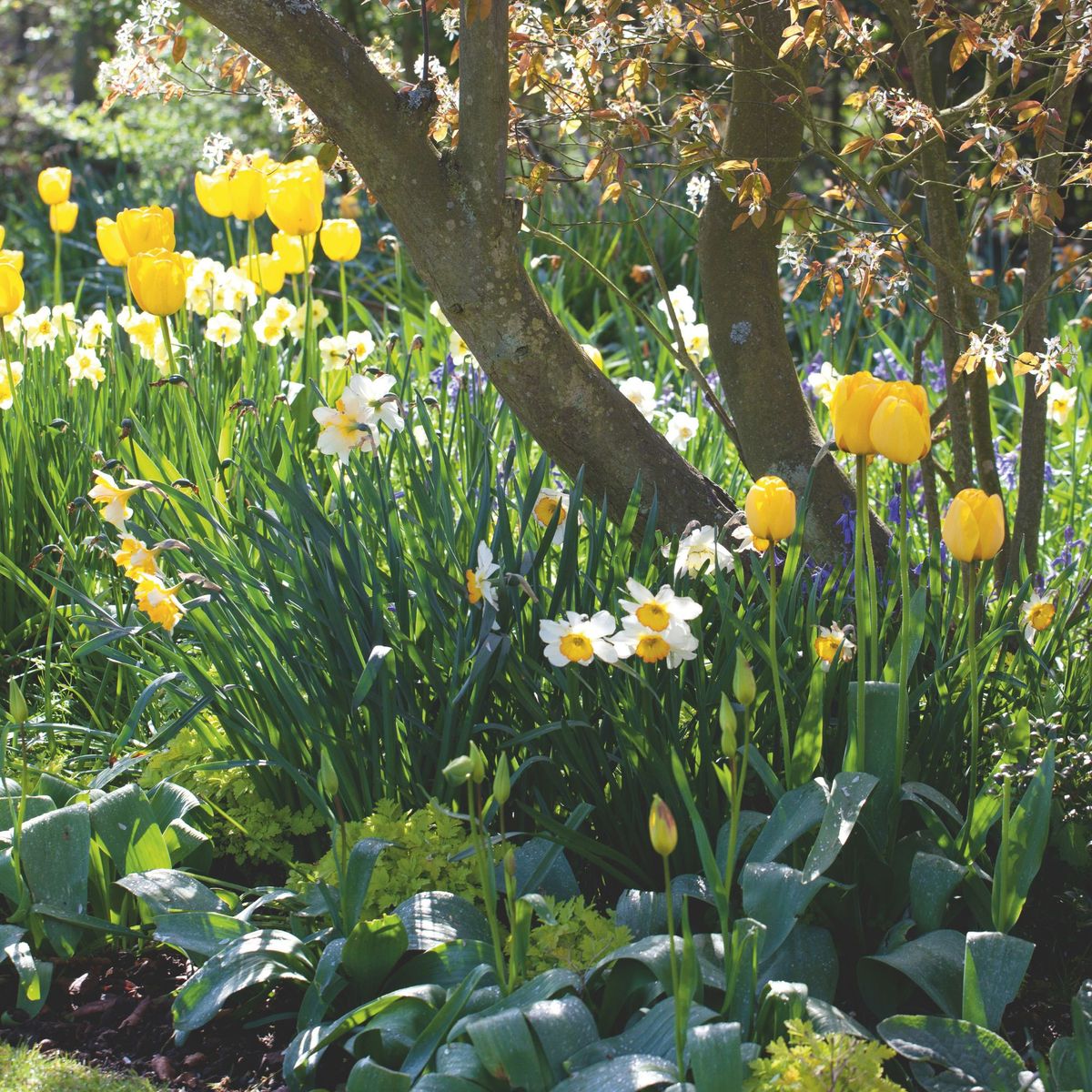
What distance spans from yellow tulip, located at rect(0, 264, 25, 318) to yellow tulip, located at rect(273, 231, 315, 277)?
2.29 ft

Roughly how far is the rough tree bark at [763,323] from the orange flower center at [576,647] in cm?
102

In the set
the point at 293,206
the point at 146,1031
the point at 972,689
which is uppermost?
the point at 293,206

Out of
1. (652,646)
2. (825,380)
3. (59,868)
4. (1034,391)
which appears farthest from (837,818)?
(825,380)

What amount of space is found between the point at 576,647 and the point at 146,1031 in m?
0.91

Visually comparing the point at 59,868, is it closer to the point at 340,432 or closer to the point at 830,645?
the point at 340,432

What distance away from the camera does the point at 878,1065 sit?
150 cm

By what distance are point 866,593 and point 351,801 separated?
0.95 meters

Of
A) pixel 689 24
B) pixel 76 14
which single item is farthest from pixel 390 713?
pixel 76 14

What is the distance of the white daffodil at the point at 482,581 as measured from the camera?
6.64ft

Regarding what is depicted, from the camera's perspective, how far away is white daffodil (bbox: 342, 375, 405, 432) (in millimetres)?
2350

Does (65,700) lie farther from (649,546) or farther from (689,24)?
(689,24)

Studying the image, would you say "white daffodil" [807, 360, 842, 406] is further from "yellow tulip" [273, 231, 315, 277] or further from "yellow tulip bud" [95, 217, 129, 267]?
"yellow tulip bud" [95, 217, 129, 267]

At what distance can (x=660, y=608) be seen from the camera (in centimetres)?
180

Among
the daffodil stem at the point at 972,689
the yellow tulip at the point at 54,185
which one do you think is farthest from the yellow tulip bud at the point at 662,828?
the yellow tulip at the point at 54,185
